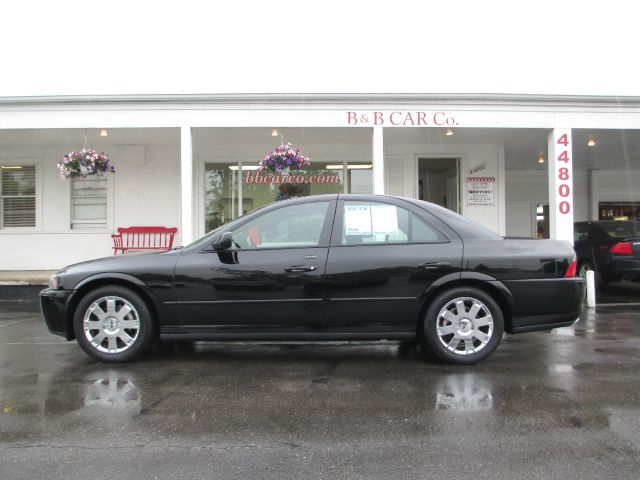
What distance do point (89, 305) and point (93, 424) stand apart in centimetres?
167

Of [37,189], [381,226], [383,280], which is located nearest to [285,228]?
→ [381,226]

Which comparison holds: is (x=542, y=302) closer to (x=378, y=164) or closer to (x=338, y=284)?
(x=338, y=284)

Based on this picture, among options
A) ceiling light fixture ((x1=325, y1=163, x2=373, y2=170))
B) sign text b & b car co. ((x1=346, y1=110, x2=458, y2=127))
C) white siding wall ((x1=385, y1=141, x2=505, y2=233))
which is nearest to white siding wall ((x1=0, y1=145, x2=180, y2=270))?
ceiling light fixture ((x1=325, y1=163, x2=373, y2=170))

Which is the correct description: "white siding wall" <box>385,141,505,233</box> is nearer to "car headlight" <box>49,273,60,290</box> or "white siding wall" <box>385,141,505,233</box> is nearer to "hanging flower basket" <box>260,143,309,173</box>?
"hanging flower basket" <box>260,143,309,173</box>

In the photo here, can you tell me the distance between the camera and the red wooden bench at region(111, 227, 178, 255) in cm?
1182

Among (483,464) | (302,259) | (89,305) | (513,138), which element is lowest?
(483,464)

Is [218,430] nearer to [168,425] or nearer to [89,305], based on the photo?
[168,425]

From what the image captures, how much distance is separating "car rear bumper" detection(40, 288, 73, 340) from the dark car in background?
29.8ft

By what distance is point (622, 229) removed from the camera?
9.48 m

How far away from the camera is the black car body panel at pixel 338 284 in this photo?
15.1ft

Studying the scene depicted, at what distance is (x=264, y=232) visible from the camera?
4.89m

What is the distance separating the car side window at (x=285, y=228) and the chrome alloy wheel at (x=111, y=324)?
48.2 inches

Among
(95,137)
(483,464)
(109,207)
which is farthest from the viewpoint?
(109,207)

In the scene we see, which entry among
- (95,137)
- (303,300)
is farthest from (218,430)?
(95,137)
